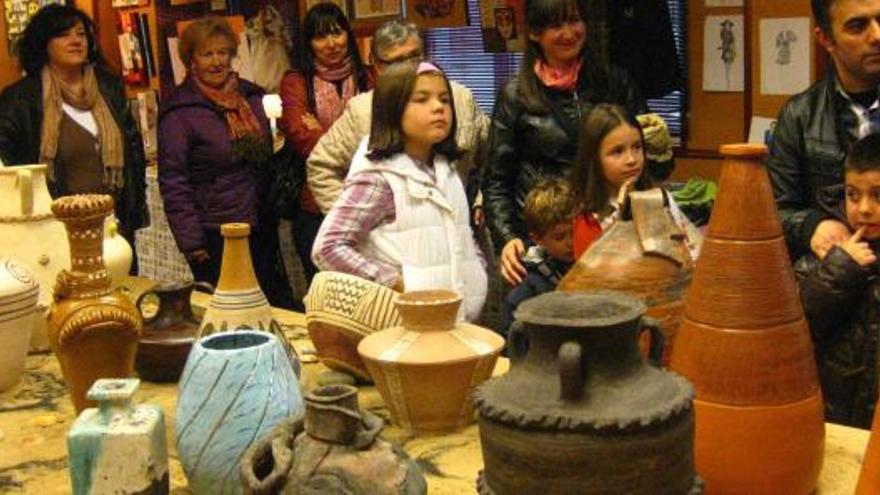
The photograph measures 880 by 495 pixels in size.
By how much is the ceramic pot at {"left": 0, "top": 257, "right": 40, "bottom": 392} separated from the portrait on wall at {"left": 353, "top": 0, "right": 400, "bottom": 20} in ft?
9.12

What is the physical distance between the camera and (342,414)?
1.22 m

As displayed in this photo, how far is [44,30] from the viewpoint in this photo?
3.73m

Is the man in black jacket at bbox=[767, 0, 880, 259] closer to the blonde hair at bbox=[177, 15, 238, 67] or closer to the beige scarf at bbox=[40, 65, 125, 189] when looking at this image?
the blonde hair at bbox=[177, 15, 238, 67]

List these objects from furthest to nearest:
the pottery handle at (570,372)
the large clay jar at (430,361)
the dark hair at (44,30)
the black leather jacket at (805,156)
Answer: the dark hair at (44,30), the black leather jacket at (805,156), the large clay jar at (430,361), the pottery handle at (570,372)

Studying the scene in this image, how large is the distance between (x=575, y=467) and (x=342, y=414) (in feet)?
0.88

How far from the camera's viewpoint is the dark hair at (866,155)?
200cm

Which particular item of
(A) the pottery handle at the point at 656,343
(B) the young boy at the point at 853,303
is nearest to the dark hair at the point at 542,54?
(B) the young boy at the point at 853,303

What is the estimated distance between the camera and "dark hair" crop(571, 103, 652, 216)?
2502 millimetres

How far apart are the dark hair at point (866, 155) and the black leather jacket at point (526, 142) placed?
87 cm

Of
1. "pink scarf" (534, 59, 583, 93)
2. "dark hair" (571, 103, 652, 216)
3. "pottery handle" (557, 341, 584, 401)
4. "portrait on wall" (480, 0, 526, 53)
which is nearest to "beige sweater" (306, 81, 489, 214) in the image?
"pink scarf" (534, 59, 583, 93)

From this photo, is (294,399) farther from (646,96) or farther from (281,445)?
(646,96)

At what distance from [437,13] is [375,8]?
30 centimetres

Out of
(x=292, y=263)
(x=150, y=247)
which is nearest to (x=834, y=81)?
(x=292, y=263)

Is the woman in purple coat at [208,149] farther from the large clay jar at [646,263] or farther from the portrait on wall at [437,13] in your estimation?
the large clay jar at [646,263]
